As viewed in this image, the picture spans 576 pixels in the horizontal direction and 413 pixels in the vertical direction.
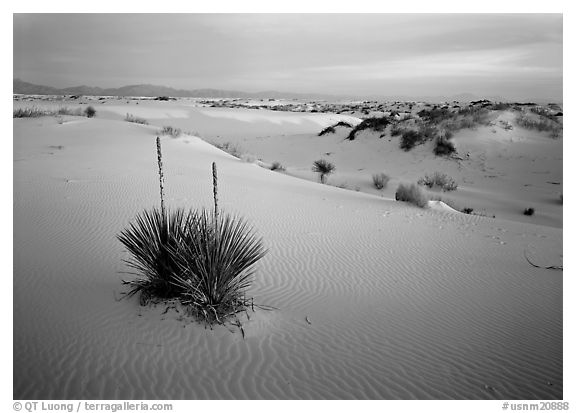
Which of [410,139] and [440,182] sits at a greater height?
[410,139]

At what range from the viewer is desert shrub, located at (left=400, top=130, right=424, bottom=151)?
20081 millimetres

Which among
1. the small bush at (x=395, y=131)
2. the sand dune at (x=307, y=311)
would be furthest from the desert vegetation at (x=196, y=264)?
the small bush at (x=395, y=131)

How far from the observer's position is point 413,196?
401 inches

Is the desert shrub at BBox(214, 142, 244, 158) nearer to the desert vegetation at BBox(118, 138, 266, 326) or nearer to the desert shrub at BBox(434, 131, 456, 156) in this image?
the desert shrub at BBox(434, 131, 456, 156)

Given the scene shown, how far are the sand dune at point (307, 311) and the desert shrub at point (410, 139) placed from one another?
1175cm

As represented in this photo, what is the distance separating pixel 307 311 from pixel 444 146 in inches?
675

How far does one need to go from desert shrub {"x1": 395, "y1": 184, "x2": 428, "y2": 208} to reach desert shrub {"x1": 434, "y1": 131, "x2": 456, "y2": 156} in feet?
31.2

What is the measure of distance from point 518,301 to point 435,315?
53.0 inches

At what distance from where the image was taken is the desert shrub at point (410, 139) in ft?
65.9

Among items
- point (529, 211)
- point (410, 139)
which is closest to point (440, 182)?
point (529, 211)

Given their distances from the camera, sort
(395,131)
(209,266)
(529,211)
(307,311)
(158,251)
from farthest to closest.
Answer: (395,131)
(529,211)
(307,311)
(158,251)
(209,266)

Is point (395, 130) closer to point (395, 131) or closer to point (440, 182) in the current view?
point (395, 131)

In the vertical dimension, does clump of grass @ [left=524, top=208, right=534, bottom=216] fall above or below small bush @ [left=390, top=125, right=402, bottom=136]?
below

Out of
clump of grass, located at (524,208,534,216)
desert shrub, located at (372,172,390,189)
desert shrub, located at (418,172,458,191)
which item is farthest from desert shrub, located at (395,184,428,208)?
desert shrub, located at (418,172,458,191)
